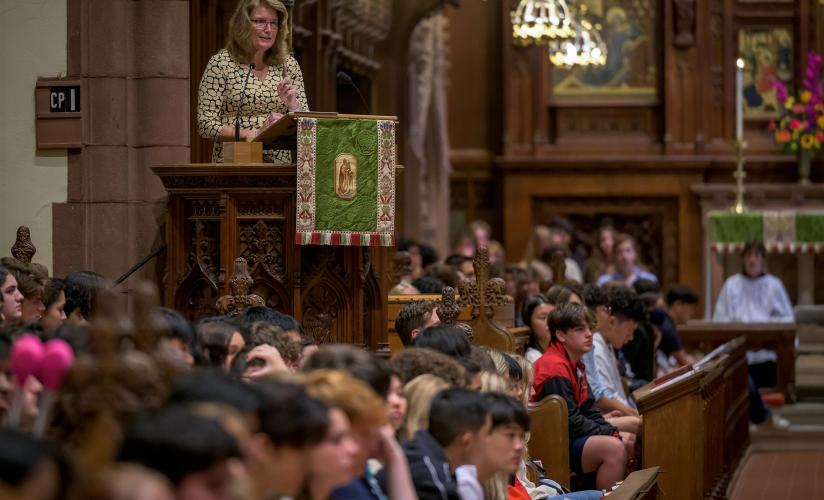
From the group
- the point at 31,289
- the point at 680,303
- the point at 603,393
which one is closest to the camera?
the point at 31,289

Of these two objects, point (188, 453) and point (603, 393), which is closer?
point (188, 453)

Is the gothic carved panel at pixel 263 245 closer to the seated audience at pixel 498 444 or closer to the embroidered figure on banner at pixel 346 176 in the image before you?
the embroidered figure on banner at pixel 346 176

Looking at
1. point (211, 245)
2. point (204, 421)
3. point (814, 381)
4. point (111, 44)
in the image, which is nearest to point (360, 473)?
point (204, 421)

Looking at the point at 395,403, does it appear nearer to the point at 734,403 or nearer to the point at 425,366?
the point at 425,366

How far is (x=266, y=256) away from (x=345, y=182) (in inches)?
20.0

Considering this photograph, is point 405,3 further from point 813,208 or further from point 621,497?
point 621,497

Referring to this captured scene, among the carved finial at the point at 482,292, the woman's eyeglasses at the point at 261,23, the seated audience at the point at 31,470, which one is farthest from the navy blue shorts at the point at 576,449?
the seated audience at the point at 31,470

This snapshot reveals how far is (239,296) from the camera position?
667cm

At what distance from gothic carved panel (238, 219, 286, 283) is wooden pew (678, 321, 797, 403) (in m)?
6.45

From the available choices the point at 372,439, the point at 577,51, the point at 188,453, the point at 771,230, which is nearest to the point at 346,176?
the point at 372,439

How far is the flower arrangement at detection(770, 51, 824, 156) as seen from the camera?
17812mm

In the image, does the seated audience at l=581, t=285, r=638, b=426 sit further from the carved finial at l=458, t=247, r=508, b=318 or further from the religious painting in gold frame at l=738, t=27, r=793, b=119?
the religious painting in gold frame at l=738, t=27, r=793, b=119

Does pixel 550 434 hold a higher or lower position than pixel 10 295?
lower

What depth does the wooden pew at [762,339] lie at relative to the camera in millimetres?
13094
